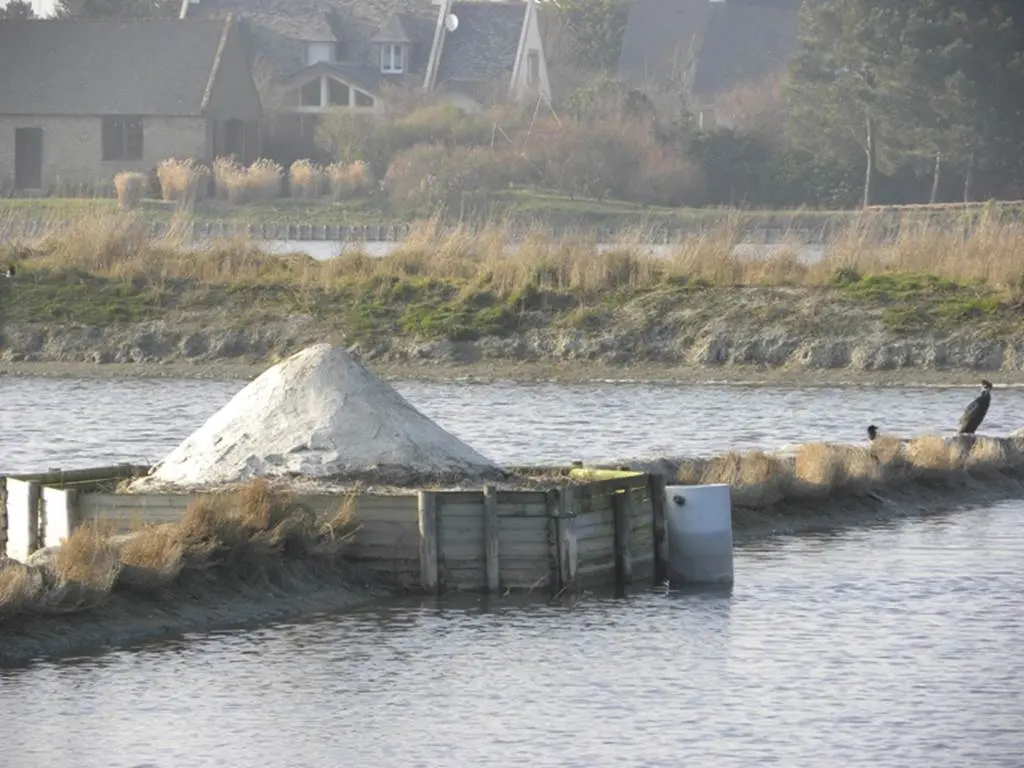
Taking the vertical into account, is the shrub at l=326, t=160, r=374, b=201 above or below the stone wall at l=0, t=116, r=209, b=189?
below

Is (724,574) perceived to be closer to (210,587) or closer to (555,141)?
(210,587)

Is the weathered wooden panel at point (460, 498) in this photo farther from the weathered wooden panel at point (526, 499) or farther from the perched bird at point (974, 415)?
the perched bird at point (974, 415)

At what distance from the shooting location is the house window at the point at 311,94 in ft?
A: 336

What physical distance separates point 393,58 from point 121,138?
18.6 metres

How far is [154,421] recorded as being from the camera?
3656cm

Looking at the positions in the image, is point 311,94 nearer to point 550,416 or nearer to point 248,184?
point 248,184

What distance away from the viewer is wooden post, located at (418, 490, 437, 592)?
2084cm

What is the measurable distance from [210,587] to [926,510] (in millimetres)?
9878

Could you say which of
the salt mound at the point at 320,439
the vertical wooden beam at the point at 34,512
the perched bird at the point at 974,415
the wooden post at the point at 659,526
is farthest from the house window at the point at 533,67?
the vertical wooden beam at the point at 34,512

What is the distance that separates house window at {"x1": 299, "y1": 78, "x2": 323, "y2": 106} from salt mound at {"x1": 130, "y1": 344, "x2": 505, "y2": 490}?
8026cm

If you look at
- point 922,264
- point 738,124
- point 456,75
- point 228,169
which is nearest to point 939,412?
point 922,264

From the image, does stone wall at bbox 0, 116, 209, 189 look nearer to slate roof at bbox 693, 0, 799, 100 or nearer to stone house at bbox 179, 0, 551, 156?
stone house at bbox 179, 0, 551, 156

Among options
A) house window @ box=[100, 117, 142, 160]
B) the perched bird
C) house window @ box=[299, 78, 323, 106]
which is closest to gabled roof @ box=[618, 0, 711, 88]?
house window @ box=[299, 78, 323, 106]

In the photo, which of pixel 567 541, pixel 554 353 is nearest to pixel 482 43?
pixel 554 353
